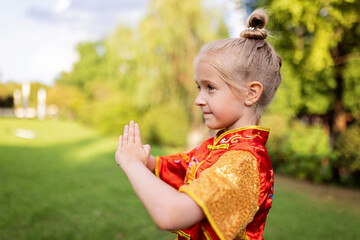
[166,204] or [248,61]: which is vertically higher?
[248,61]

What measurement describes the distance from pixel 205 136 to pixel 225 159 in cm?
991

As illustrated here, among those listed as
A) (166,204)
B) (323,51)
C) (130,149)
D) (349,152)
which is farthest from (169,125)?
(166,204)

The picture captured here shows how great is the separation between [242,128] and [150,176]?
488 millimetres

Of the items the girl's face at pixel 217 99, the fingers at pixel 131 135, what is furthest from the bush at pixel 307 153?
the fingers at pixel 131 135

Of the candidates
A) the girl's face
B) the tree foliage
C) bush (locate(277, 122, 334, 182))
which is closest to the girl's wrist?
the girl's face

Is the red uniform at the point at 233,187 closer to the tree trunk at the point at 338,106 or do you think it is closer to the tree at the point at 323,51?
the tree at the point at 323,51

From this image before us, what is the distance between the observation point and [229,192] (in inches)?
44.6

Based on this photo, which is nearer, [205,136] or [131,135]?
[131,135]

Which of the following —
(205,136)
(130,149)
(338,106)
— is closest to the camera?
(130,149)

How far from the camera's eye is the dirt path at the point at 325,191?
23.5 ft

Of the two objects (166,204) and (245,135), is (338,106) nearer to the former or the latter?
(245,135)

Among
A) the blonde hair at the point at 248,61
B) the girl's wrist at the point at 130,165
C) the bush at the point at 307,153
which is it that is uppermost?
the blonde hair at the point at 248,61

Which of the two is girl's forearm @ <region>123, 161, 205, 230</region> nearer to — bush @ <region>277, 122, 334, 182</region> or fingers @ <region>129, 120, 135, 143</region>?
fingers @ <region>129, 120, 135, 143</region>

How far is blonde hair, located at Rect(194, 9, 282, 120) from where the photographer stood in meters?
1.36
